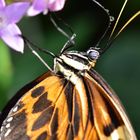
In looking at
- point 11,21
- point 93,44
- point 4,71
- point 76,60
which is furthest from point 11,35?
point 93,44

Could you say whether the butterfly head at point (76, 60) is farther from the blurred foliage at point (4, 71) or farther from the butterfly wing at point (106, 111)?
the blurred foliage at point (4, 71)

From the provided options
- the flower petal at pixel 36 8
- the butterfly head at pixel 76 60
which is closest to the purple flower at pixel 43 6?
the flower petal at pixel 36 8

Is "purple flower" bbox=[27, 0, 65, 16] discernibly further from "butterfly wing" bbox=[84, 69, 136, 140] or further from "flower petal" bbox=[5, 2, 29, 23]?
"butterfly wing" bbox=[84, 69, 136, 140]

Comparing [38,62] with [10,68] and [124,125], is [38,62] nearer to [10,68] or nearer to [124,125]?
[10,68]

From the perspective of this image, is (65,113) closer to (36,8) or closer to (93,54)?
(93,54)

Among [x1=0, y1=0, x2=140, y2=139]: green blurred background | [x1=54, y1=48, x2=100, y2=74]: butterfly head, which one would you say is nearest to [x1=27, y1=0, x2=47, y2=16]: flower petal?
[x1=54, y1=48, x2=100, y2=74]: butterfly head
